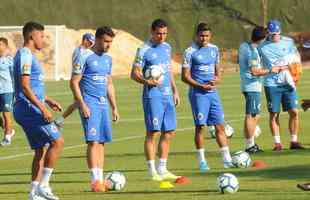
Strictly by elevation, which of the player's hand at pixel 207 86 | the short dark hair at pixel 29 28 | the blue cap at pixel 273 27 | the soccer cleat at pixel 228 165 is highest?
the blue cap at pixel 273 27

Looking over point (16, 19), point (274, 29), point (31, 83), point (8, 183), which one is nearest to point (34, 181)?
point (31, 83)

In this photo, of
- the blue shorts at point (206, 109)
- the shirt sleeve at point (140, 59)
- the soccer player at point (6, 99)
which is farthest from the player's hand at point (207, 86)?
the soccer player at point (6, 99)

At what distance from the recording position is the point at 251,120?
1970 centimetres

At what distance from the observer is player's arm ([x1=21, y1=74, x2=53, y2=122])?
13.3 meters

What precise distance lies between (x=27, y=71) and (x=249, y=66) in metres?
6.82

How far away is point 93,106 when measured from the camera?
48.5ft

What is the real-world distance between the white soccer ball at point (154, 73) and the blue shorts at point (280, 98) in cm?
452

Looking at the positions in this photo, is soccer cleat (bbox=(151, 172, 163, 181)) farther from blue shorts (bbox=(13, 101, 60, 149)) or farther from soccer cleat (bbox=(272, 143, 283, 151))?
soccer cleat (bbox=(272, 143, 283, 151))

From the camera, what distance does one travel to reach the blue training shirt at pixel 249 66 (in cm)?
1939

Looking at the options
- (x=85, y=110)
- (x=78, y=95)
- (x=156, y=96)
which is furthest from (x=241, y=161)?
(x=78, y=95)

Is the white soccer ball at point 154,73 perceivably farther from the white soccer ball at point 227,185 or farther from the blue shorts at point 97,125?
the white soccer ball at point 227,185

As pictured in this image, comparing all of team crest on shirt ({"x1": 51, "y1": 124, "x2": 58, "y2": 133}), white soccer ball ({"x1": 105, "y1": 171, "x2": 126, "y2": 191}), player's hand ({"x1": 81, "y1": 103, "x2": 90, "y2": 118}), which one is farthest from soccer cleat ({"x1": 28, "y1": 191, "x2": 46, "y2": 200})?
player's hand ({"x1": 81, "y1": 103, "x2": 90, "y2": 118})

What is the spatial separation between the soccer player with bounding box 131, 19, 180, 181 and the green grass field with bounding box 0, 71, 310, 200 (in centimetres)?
37

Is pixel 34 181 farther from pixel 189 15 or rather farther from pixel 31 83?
pixel 189 15
